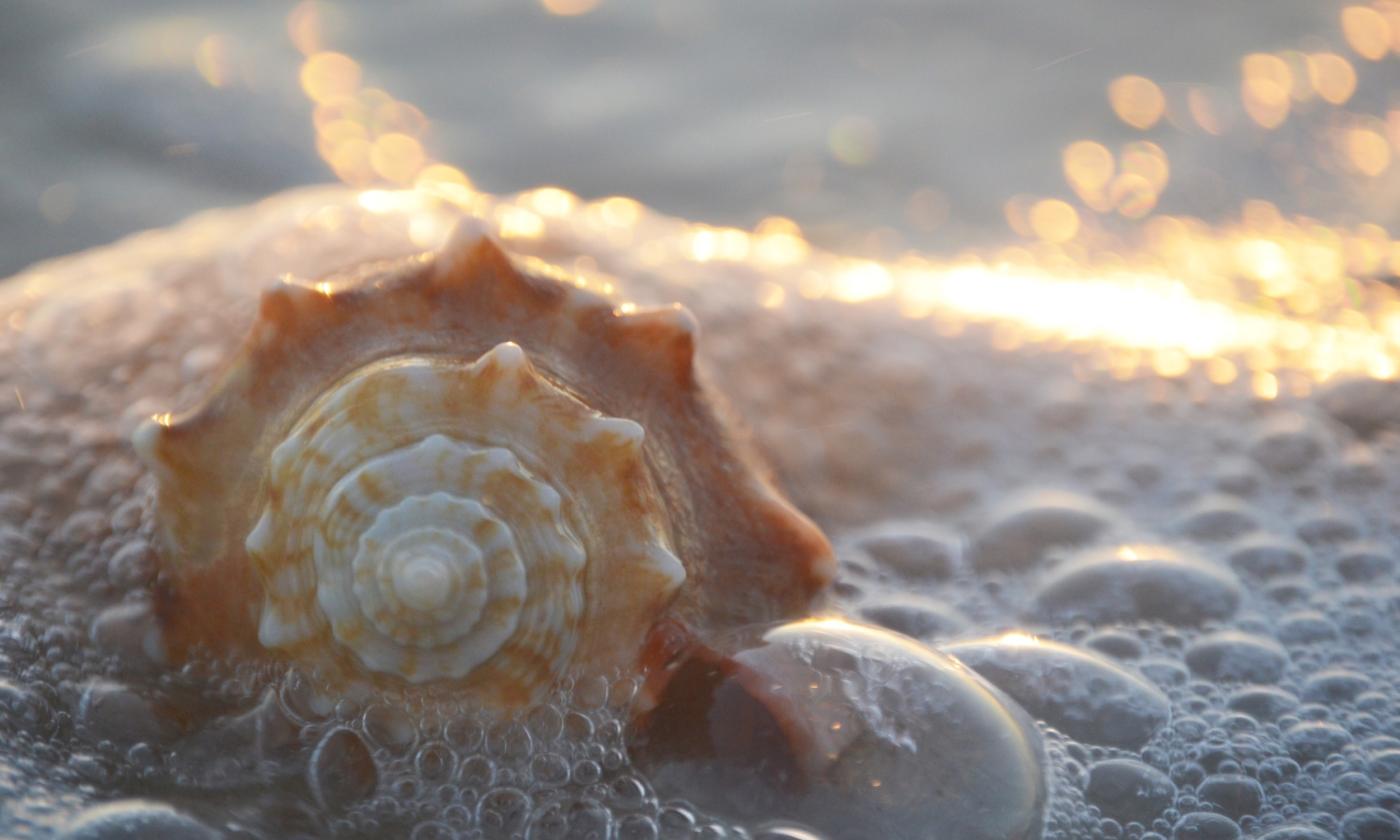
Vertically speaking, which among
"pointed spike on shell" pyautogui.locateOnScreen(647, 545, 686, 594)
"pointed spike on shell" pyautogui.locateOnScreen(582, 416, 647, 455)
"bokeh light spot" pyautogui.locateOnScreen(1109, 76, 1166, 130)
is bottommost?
"pointed spike on shell" pyautogui.locateOnScreen(647, 545, 686, 594)

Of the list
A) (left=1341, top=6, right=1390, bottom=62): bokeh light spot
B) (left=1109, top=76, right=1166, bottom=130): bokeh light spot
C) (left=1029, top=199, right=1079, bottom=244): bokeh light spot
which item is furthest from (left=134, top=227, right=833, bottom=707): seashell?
(left=1341, top=6, right=1390, bottom=62): bokeh light spot

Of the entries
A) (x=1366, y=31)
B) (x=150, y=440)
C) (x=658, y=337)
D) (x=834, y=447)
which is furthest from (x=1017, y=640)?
(x=1366, y=31)

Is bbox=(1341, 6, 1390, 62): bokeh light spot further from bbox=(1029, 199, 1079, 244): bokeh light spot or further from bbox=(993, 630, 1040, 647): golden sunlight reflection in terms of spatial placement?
bbox=(993, 630, 1040, 647): golden sunlight reflection

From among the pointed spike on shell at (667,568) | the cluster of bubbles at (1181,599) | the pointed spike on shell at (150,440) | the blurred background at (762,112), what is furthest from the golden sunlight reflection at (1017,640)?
the blurred background at (762,112)

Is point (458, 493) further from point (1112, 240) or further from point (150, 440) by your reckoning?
point (1112, 240)

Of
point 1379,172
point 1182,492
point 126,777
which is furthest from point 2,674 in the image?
point 1379,172
